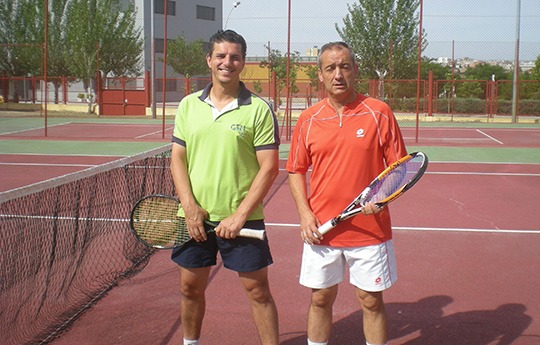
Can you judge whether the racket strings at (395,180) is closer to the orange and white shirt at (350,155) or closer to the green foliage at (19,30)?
the orange and white shirt at (350,155)

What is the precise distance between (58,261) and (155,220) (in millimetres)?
1653

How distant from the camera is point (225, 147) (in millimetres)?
3207

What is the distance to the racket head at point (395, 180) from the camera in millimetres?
3160

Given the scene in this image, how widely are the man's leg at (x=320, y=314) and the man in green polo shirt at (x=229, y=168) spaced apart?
0.64 feet

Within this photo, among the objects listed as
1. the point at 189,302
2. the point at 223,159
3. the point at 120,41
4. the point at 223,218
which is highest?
the point at 120,41

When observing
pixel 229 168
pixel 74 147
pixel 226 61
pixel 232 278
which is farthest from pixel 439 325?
pixel 74 147

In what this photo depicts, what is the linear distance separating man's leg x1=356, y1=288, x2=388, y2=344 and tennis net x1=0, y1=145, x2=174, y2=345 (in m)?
1.90

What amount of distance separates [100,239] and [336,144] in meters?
3.48

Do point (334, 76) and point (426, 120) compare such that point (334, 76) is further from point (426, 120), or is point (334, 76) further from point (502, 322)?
point (426, 120)

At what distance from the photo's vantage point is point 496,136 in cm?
1939

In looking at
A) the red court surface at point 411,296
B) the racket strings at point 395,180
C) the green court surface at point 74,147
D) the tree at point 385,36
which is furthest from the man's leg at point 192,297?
the tree at point 385,36

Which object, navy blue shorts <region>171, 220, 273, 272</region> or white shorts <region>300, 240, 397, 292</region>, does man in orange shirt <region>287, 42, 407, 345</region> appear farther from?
navy blue shorts <region>171, 220, 273, 272</region>

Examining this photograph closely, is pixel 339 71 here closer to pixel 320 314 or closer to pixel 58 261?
pixel 320 314

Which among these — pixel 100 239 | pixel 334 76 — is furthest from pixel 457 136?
pixel 334 76
